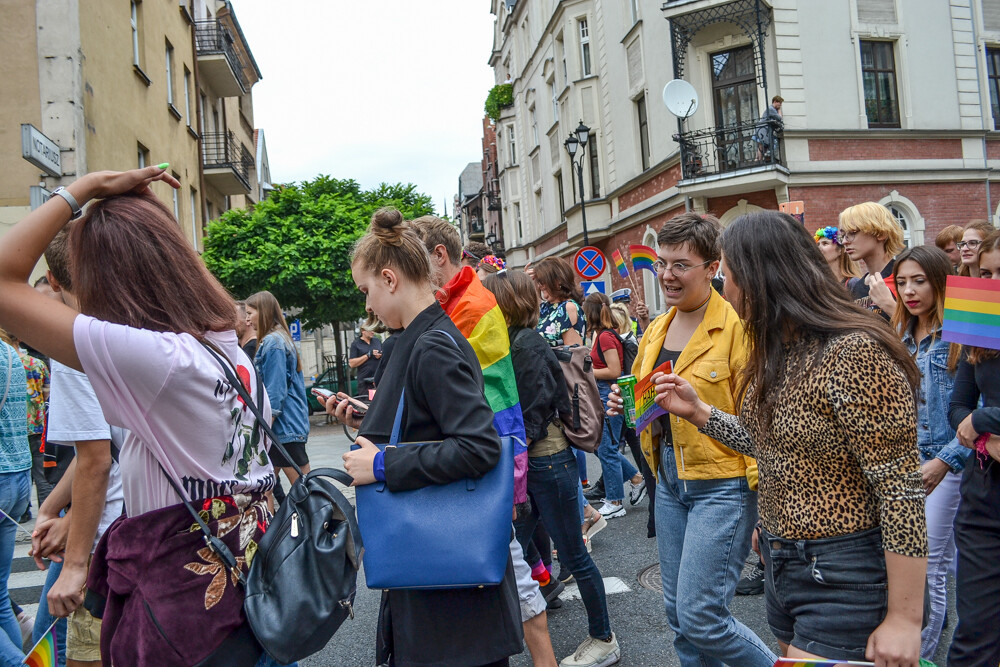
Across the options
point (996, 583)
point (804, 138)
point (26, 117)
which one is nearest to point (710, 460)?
point (996, 583)

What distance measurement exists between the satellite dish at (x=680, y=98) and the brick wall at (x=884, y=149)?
2.95m

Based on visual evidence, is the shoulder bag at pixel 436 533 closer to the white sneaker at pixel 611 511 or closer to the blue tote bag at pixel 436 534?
A: the blue tote bag at pixel 436 534

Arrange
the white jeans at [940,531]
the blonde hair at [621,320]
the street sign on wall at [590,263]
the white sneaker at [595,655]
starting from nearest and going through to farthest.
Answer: the white jeans at [940,531] < the white sneaker at [595,655] < the blonde hair at [621,320] < the street sign on wall at [590,263]

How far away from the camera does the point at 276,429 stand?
6754 millimetres

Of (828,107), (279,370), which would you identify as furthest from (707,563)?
(828,107)

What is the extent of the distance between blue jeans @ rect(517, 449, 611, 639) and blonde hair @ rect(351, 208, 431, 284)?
1712 mm

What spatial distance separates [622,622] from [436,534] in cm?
276

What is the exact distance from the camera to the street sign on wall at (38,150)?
28.6 ft

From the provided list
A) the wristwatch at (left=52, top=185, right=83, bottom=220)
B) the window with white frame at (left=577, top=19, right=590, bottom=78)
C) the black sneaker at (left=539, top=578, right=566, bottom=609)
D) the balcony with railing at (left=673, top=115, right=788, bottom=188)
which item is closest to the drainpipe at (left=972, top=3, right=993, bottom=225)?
the balcony with railing at (left=673, top=115, right=788, bottom=188)

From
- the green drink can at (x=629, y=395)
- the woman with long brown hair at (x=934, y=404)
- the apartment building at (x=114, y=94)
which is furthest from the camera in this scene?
the apartment building at (x=114, y=94)

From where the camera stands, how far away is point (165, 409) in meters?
1.83

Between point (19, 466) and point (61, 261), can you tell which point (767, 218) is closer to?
point (61, 261)

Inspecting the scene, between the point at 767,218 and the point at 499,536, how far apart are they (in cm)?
127

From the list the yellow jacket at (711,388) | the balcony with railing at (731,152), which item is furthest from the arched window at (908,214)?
the yellow jacket at (711,388)
